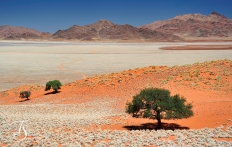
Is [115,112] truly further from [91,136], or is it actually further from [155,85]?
[155,85]

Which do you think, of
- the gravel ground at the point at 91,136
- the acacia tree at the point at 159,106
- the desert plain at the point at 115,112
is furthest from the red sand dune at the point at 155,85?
the gravel ground at the point at 91,136

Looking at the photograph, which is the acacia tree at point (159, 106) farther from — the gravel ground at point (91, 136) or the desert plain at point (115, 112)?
the gravel ground at point (91, 136)

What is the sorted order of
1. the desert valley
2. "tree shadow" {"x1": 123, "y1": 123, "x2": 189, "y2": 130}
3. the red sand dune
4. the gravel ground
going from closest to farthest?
the gravel ground < the desert valley < "tree shadow" {"x1": 123, "y1": 123, "x2": 189, "y2": 130} < the red sand dune

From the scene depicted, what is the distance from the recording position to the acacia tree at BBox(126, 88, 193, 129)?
12.5 meters

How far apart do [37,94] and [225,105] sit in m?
16.4

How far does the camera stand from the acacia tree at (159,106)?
40.9 ft

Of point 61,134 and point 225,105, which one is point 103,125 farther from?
point 225,105

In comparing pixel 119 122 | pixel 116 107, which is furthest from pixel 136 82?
pixel 119 122

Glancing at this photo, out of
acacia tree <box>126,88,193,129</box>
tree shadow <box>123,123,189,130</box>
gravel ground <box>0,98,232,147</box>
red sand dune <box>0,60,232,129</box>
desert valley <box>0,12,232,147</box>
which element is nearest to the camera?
gravel ground <box>0,98,232,147</box>

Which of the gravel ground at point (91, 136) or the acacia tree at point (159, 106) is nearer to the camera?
the gravel ground at point (91, 136)

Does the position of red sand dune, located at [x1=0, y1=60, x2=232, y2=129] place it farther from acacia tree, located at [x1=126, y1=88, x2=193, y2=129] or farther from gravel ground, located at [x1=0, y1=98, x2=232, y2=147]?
gravel ground, located at [x1=0, y1=98, x2=232, y2=147]

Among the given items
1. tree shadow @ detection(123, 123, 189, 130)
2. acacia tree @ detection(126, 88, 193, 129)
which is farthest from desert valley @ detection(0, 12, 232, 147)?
acacia tree @ detection(126, 88, 193, 129)

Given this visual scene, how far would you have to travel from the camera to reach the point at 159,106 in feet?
40.9

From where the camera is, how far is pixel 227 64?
26594 millimetres
